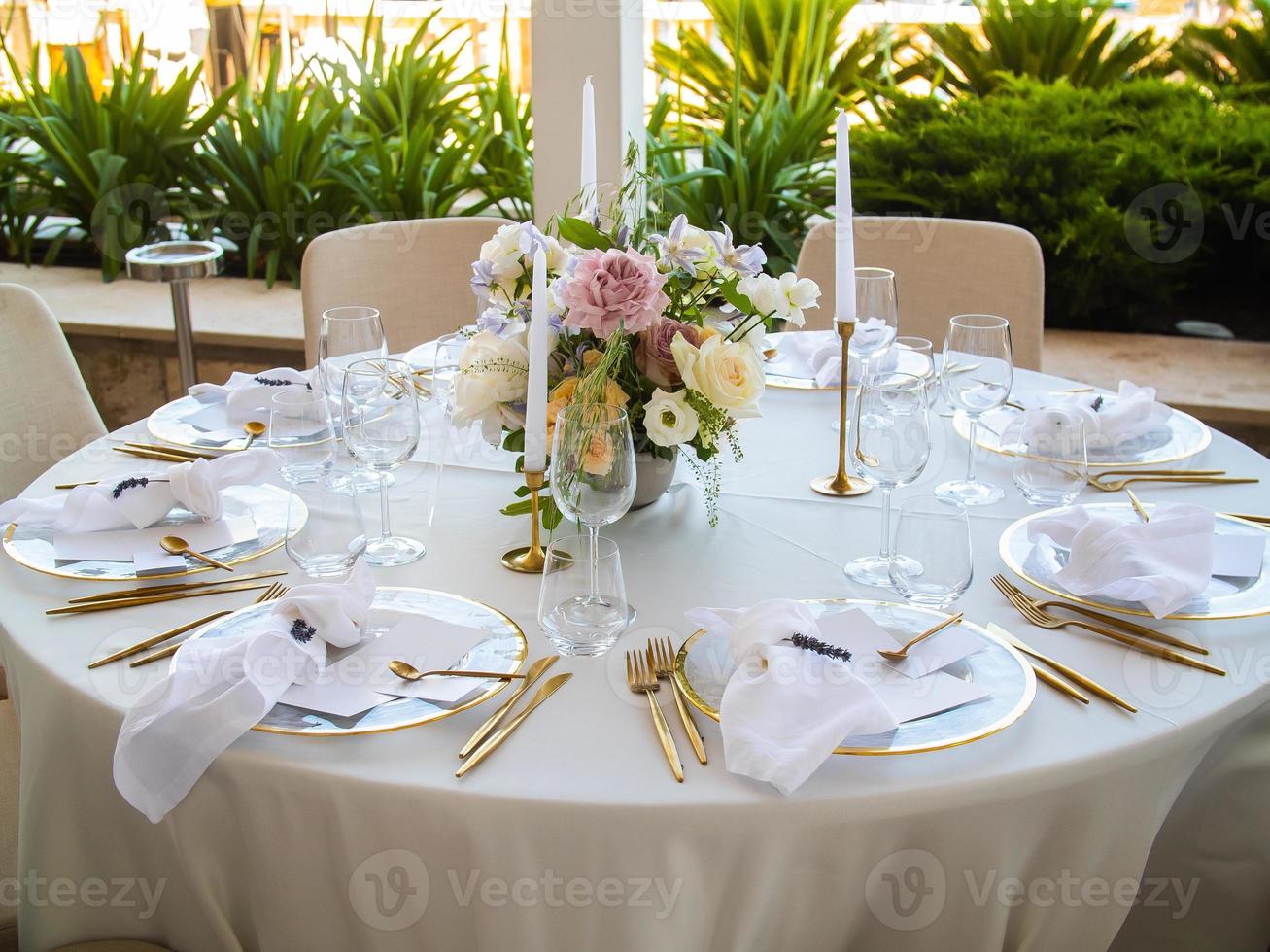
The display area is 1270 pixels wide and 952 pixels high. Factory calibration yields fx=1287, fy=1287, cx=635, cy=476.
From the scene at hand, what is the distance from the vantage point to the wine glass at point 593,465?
123 centimetres

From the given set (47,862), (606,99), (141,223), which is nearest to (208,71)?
(141,223)

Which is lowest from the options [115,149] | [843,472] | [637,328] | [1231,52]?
[843,472]

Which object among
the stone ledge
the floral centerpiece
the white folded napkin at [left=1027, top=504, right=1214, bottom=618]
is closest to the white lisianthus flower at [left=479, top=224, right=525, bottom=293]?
the floral centerpiece

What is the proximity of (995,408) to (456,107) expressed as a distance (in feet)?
9.38

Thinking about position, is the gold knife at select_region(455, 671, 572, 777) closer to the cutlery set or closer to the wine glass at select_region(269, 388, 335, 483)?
the cutlery set

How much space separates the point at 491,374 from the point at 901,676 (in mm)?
561

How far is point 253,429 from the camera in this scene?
6.13 ft

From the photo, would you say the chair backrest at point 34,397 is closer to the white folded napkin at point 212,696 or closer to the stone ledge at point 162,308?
the white folded napkin at point 212,696

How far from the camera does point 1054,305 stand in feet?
11.9

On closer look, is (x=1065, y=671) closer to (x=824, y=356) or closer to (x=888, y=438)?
(x=888, y=438)

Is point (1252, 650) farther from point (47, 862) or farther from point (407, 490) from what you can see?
point (47, 862)

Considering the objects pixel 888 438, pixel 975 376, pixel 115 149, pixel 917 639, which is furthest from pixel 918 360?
pixel 115 149

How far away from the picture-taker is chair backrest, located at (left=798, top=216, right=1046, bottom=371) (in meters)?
2.54

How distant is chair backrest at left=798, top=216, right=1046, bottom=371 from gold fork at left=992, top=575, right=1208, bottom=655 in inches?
48.2
